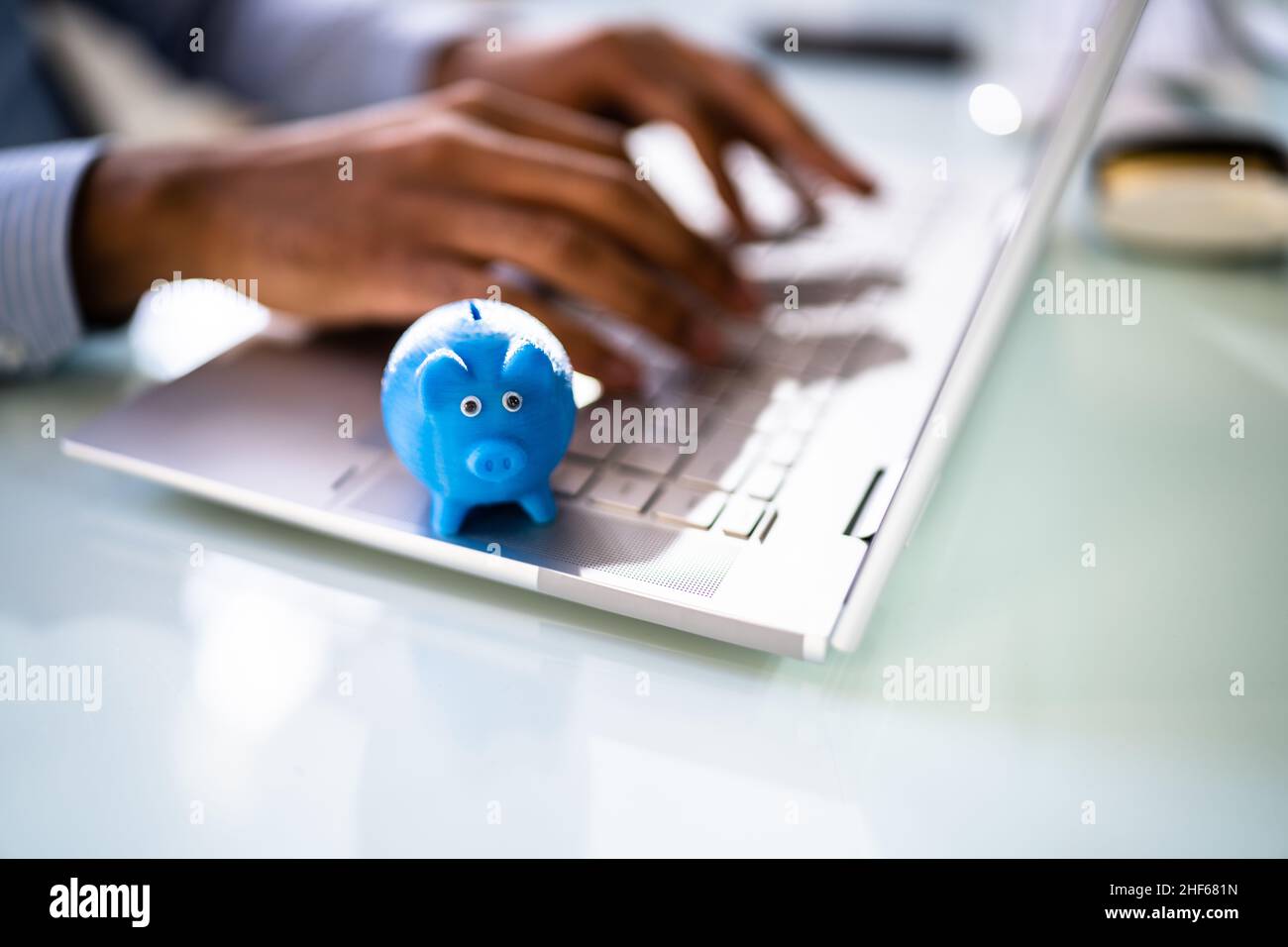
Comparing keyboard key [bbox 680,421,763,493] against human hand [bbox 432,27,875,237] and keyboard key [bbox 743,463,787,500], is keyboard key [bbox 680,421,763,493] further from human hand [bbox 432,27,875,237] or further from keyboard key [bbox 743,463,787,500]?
human hand [bbox 432,27,875,237]

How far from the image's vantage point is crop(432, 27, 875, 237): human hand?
871 millimetres

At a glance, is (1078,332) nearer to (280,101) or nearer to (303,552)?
(303,552)

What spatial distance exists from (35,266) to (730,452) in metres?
0.47

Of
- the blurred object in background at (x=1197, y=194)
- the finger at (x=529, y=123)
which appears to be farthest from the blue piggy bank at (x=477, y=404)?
the blurred object in background at (x=1197, y=194)

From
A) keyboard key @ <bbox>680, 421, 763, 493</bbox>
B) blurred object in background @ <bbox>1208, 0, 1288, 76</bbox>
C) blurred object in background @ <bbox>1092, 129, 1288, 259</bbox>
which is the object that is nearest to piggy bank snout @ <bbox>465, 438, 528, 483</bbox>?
keyboard key @ <bbox>680, 421, 763, 493</bbox>

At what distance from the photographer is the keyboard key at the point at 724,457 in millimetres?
500

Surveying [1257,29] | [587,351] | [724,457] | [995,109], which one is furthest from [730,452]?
[1257,29]

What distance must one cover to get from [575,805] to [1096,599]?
27 cm

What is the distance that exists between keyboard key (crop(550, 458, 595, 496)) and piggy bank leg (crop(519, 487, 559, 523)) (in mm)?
23

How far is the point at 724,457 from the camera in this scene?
1.71 feet

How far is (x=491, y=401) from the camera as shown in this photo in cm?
42

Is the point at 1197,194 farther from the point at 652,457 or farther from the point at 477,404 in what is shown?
the point at 477,404
